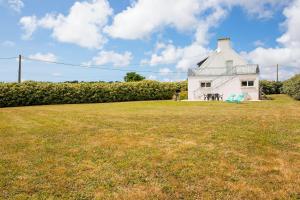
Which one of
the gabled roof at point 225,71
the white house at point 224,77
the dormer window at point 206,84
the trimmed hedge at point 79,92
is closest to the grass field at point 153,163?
the trimmed hedge at point 79,92

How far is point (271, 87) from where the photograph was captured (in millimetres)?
52688

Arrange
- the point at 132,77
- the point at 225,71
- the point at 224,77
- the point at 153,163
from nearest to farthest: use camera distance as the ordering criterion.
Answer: the point at 153,163 < the point at 224,77 < the point at 225,71 < the point at 132,77

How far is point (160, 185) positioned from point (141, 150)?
2.71m

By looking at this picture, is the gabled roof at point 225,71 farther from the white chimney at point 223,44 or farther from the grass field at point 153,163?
the grass field at point 153,163

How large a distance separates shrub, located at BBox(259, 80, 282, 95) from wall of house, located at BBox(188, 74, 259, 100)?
53.6ft

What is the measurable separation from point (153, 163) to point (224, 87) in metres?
31.9

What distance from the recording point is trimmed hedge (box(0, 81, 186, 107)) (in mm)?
33906

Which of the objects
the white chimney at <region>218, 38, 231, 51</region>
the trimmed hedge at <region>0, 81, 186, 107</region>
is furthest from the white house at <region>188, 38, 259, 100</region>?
the trimmed hedge at <region>0, 81, 186, 107</region>

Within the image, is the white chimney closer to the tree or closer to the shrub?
the shrub

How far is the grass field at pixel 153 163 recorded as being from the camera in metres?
5.80

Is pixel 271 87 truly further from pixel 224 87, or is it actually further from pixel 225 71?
pixel 224 87

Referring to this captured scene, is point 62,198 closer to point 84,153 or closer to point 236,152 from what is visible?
point 84,153

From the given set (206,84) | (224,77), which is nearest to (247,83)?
(224,77)

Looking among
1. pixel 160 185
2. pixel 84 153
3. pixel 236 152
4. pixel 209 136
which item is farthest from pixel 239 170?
pixel 84 153
